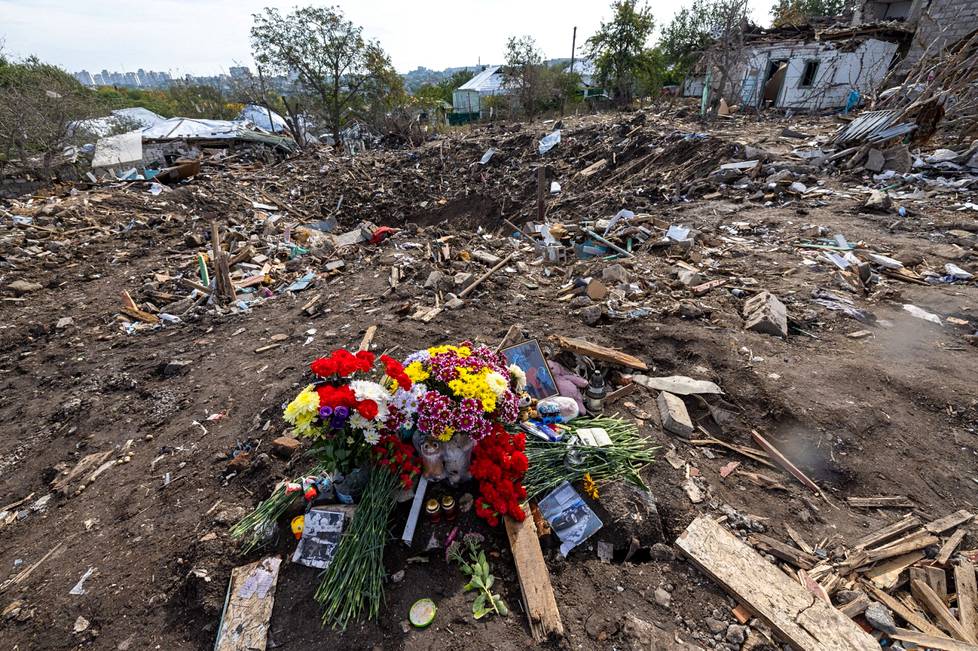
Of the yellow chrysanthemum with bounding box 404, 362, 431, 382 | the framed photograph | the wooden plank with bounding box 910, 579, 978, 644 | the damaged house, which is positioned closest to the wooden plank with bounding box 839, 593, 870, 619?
Result: the wooden plank with bounding box 910, 579, 978, 644

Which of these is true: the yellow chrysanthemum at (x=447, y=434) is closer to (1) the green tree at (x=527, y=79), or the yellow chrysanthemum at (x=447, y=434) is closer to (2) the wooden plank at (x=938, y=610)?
(2) the wooden plank at (x=938, y=610)

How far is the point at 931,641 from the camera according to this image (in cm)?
199

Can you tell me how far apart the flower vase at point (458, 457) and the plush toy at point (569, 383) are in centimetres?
118

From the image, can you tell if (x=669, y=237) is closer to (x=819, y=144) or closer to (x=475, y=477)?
(x=475, y=477)

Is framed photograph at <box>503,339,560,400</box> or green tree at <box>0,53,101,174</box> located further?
green tree at <box>0,53,101,174</box>

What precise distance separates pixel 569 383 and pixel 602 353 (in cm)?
56

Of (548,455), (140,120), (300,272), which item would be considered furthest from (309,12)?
(548,455)

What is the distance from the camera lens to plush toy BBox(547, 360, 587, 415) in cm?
351

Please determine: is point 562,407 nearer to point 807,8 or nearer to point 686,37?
point 686,37

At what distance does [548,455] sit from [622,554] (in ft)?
2.45

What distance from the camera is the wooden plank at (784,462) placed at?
2867 mm

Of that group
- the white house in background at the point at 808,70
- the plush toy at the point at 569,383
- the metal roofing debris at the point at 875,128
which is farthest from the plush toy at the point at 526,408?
the white house in background at the point at 808,70

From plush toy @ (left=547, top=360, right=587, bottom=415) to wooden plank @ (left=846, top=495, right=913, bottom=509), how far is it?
1875 millimetres

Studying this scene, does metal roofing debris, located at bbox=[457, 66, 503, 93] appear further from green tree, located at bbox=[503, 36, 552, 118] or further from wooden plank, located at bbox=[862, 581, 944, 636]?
Result: wooden plank, located at bbox=[862, 581, 944, 636]
